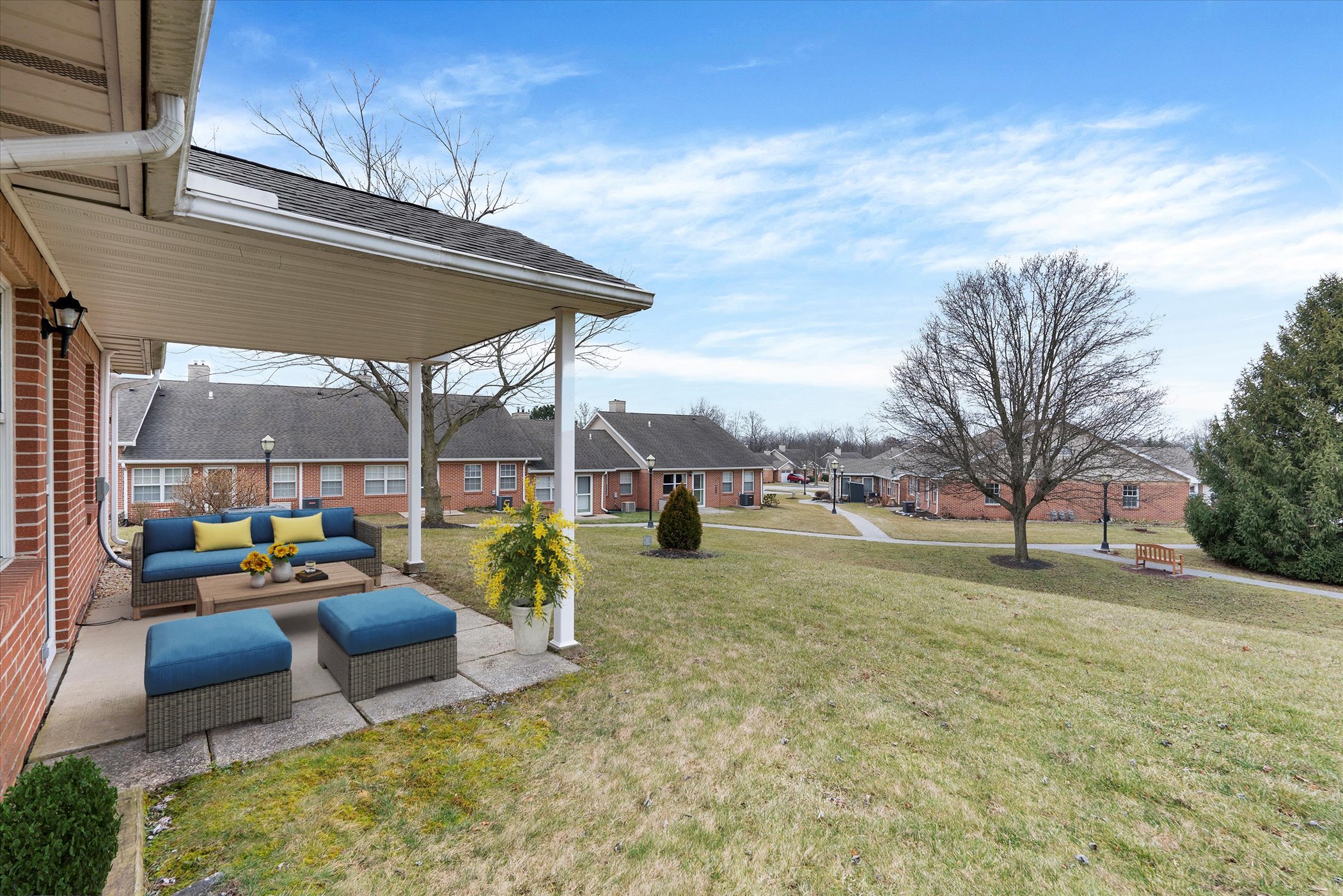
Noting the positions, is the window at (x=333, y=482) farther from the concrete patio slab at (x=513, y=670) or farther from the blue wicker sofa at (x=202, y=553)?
the concrete patio slab at (x=513, y=670)

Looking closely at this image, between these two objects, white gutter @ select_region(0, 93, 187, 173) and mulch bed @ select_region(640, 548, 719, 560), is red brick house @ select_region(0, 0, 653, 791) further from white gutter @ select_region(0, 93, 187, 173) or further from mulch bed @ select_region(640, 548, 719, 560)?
mulch bed @ select_region(640, 548, 719, 560)

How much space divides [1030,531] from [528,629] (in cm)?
2628

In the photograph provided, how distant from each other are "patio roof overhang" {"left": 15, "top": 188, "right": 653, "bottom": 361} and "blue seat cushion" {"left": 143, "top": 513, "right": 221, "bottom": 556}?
94.8 inches

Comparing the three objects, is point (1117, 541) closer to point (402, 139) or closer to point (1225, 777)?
point (1225, 777)

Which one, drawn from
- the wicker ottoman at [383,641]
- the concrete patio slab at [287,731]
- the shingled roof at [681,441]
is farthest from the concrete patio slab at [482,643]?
the shingled roof at [681,441]

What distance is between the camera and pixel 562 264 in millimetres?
4953

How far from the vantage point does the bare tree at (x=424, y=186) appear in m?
13.8

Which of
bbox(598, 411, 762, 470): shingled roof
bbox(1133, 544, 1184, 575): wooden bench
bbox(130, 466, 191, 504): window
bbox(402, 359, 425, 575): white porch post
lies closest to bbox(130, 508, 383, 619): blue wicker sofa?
bbox(402, 359, 425, 575): white porch post

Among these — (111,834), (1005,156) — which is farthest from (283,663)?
(1005,156)

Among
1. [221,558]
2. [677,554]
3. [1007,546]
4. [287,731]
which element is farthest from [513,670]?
[1007,546]

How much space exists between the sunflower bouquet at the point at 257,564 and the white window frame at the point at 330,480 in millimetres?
17978

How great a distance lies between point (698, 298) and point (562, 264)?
66.7 ft

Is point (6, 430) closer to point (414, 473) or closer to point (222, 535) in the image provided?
point (222, 535)

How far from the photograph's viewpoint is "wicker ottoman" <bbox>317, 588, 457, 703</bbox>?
414 cm
